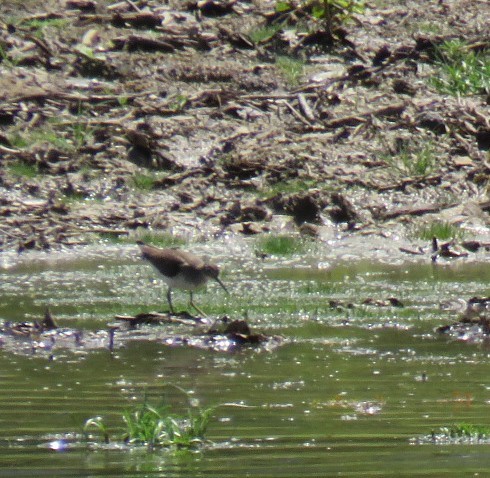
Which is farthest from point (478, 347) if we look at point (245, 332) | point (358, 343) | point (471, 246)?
point (471, 246)

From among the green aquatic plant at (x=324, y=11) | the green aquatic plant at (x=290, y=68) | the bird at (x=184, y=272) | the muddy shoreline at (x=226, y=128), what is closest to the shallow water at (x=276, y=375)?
the bird at (x=184, y=272)

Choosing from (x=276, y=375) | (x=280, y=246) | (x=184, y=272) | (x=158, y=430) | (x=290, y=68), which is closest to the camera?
(x=158, y=430)

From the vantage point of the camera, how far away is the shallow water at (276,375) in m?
6.45

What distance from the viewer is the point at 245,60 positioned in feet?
60.4

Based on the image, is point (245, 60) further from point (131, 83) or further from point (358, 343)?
point (358, 343)

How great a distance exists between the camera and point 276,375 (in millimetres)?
8492

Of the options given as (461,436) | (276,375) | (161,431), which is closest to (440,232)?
(276,375)

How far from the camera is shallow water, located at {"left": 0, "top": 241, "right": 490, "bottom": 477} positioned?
6.45 metres

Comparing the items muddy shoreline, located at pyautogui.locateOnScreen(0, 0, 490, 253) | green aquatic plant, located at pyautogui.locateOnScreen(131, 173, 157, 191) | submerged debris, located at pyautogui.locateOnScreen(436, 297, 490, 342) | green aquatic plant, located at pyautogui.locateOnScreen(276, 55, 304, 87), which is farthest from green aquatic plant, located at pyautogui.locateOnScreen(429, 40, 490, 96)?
submerged debris, located at pyautogui.locateOnScreen(436, 297, 490, 342)

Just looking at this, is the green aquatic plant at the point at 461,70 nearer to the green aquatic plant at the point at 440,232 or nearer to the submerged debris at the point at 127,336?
the green aquatic plant at the point at 440,232

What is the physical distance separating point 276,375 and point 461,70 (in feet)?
33.6

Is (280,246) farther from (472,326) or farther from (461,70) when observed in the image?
(461,70)

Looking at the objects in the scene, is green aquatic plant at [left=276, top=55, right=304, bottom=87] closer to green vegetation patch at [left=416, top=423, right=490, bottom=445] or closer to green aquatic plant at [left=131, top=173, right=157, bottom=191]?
green aquatic plant at [left=131, top=173, right=157, bottom=191]

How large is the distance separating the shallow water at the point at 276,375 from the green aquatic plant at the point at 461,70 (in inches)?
189
